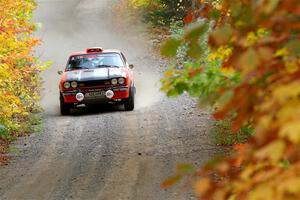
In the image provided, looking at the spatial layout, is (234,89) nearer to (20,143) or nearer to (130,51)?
(20,143)

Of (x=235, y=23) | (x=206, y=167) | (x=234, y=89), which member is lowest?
(x=206, y=167)

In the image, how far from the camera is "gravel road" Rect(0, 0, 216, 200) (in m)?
10.1

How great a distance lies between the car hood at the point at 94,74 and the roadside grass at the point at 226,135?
3.70 meters

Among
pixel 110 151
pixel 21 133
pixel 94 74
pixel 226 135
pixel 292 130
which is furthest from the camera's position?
pixel 94 74

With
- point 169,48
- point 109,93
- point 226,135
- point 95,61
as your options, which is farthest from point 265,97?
point 95,61

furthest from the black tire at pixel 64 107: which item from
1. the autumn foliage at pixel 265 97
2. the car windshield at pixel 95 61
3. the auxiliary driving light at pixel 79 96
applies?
the autumn foliage at pixel 265 97

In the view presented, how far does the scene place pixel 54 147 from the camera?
14.1 m

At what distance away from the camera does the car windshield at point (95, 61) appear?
18.0 meters

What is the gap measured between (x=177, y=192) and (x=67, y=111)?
30.4 feet

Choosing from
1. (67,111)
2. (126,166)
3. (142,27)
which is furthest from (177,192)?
(142,27)

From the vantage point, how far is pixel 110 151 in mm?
12969

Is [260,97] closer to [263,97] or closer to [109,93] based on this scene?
[263,97]

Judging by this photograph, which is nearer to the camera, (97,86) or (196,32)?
(196,32)

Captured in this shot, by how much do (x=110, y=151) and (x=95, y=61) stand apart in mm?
5571
